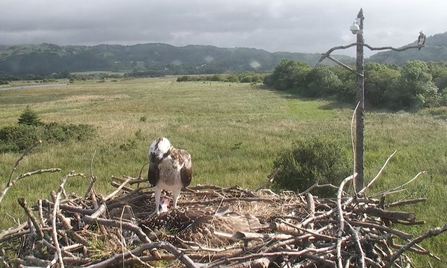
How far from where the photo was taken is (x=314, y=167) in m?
11.4

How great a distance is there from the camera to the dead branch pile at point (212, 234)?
13.1ft

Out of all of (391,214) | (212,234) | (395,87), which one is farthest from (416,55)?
(212,234)

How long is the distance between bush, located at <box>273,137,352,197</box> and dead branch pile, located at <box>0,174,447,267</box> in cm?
556

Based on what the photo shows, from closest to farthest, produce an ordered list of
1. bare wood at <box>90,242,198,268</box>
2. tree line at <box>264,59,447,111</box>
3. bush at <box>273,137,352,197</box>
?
1. bare wood at <box>90,242,198,268</box>
2. bush at <box>273,137,352,197</box>
3. tree line at <box>264,59,447,111</box>

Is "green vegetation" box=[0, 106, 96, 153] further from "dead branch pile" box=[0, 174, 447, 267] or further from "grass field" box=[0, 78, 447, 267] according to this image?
"dead branch pile" box=[0, 174, 447, 267]

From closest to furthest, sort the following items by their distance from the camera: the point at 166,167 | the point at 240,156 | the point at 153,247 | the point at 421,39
Answer: 1. the point at 153,247
2. the point at 166,167
3. the point at 421,39
4. the point at 240,156

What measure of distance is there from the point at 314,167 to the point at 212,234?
7.20 meters

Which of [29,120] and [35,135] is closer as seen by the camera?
[35,135]

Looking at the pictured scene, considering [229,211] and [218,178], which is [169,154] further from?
[218,178]

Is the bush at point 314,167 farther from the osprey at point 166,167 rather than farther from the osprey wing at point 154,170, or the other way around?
the osprey wing at point 154,170

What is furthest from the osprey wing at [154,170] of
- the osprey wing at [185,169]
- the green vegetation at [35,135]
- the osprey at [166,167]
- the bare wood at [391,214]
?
the green vegetation at [35,135]

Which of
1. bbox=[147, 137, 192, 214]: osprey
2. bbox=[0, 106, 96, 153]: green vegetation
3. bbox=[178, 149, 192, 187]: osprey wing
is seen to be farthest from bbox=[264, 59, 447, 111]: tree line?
bbox=[147, 137, 192, 214]: osprey

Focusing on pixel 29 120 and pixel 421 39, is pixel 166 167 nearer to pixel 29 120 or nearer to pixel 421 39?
pixel 421 39

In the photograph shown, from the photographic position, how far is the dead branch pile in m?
3.99
